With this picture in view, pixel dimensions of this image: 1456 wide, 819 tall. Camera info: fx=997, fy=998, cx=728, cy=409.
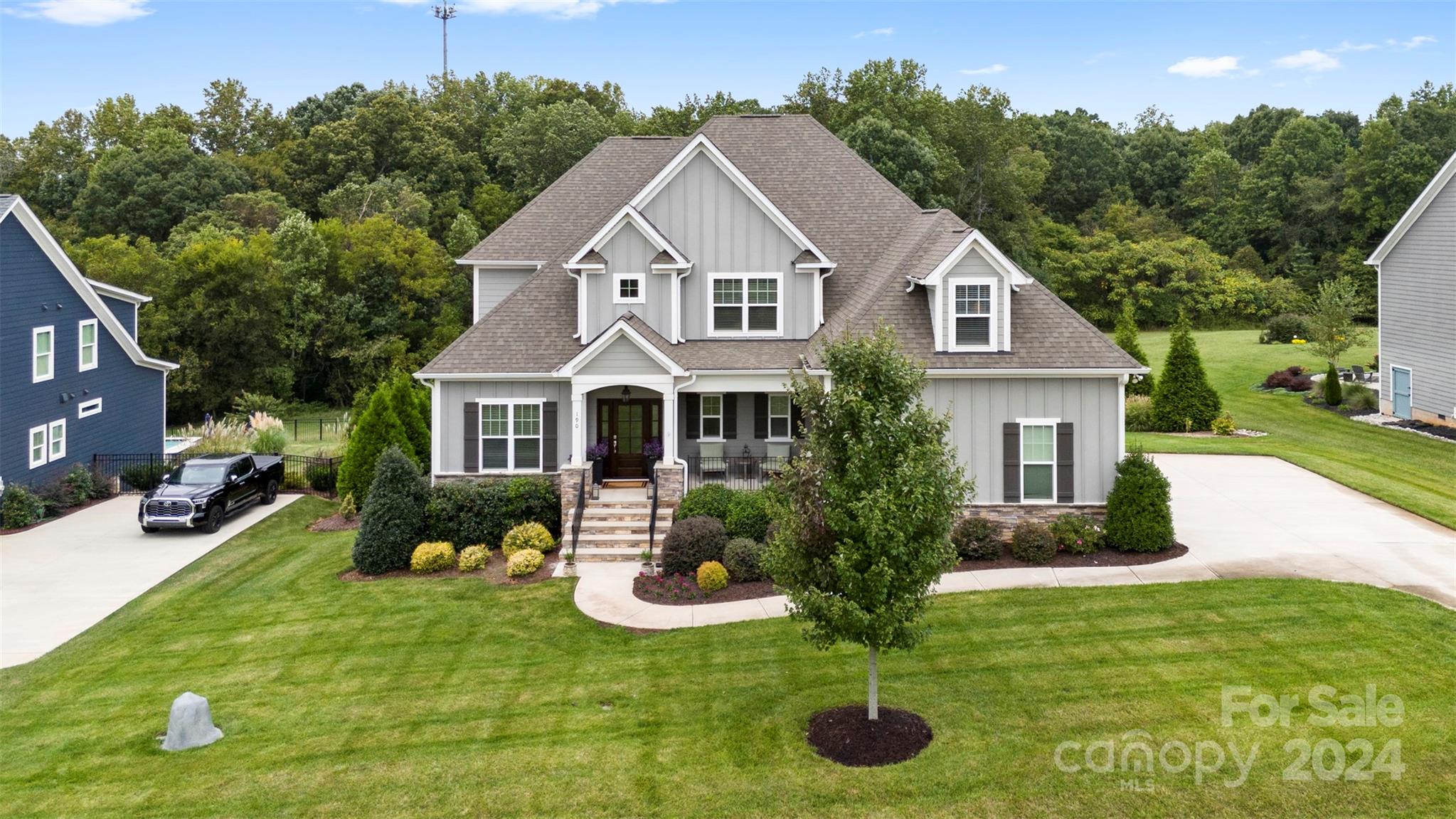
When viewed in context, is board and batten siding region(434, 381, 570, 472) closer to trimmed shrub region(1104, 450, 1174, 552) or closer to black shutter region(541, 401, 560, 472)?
black shutter region(541, 401, 560, 472)

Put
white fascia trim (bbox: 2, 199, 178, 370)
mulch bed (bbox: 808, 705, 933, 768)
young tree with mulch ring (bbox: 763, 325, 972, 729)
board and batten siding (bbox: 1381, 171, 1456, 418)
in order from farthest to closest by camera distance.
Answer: board and batten siding (bbox: 1381, 171, 1456, 418) → white fascia trim (bbox: 2, 199, 178, 370) → mulch bed (bbox: 808, 705, 933, 768) → young tree with mulch ring (bbox: 763, 325, 972, 729)

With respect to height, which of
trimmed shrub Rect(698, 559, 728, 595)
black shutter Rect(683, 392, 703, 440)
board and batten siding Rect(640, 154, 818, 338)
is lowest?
trimmed shrub Rect(698, 559, 728, 595)

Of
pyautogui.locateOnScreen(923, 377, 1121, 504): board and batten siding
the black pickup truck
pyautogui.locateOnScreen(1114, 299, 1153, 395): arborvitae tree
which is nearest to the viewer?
pyautogui.locateOnScreen(923, 377, 1121, 504): board and batten siding

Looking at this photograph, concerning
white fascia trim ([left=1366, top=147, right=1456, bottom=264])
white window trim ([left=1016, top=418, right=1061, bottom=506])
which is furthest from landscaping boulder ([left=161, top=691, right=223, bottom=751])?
white fascia trim ([left=1366, top=147, right=1456, bottom=264])

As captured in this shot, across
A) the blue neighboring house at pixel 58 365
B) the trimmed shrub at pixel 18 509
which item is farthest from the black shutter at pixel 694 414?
the blue neighboring house at pixel 58 365

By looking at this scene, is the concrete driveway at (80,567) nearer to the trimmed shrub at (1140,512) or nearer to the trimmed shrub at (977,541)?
the trimmed shrub at (977,541)

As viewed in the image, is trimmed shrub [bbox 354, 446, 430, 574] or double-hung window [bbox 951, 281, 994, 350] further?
double-hung window [bbox 951, 281, 994, 350]
